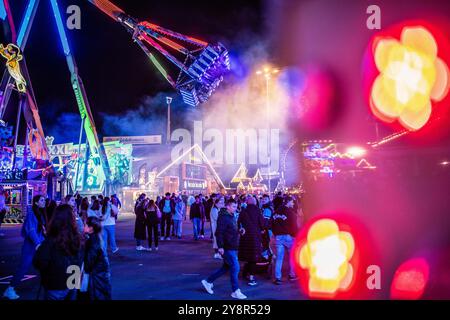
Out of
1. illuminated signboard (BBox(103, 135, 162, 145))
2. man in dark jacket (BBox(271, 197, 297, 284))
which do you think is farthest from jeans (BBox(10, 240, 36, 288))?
illuminated signboard (BBox(103, 135, 162, 145))

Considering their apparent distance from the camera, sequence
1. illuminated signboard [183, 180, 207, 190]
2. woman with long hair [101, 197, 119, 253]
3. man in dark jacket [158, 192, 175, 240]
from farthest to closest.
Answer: illuminated signboard [183, 180, 207, 190] < man in dark jacket [158, 192, 175, 240] < woman with long hair [101, 197, 119, 253]

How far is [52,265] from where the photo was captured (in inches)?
154

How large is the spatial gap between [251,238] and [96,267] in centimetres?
349

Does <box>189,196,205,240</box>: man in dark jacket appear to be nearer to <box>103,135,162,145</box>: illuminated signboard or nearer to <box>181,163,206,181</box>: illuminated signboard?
<box>181,163,206,181</box>: illuminated signboard

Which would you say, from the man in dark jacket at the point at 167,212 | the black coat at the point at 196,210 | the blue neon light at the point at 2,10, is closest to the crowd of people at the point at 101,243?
the man in dark jacket at the point at 167,212

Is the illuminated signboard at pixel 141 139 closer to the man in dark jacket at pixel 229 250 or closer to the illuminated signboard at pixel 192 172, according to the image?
the illuminated signboard at pixel 192 172

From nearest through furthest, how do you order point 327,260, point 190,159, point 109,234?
1. point 327,260
2. point 109,234
3. point 190,159

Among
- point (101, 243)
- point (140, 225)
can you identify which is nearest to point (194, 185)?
point (140, 225)

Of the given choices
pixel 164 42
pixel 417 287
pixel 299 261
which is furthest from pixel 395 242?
pixel 164 42

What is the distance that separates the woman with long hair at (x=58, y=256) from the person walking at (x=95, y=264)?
0.27m

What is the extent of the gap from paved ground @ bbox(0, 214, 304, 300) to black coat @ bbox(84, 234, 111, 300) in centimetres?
185

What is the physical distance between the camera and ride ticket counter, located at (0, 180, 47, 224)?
23.4 metres

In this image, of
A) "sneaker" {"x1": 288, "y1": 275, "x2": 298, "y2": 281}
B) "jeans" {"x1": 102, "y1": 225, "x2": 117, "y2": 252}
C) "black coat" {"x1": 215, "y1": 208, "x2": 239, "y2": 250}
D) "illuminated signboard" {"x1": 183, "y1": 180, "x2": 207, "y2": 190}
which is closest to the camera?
"black coat" {"x1": 215, "y1": 208, "x2": 239, "y2": 250}

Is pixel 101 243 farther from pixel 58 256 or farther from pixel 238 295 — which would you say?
pixel 238 295
